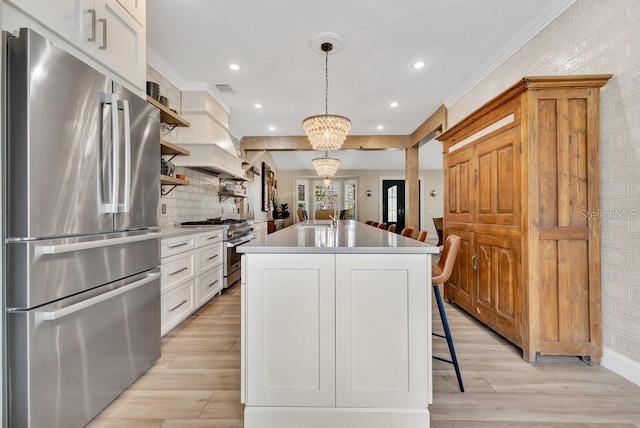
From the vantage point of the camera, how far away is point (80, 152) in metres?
1.40

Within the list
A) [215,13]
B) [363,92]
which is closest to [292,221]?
[363,92]

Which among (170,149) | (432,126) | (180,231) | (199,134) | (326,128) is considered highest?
(432,126)

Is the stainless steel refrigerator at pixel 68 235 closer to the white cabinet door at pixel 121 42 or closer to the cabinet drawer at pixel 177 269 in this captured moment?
the white cabinet door at pixel 121 42

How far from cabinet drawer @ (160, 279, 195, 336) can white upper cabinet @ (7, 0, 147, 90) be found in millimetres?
1615

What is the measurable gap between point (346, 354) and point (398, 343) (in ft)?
0.79

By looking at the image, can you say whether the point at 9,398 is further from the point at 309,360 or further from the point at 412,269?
the point at 412,269

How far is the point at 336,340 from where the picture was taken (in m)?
1.41

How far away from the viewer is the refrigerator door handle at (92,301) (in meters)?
1.23

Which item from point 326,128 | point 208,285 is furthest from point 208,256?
point 326,128

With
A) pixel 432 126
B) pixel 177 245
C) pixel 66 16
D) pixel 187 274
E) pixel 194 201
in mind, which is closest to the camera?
pixel 66 16

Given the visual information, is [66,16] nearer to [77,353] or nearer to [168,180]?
[77,353]

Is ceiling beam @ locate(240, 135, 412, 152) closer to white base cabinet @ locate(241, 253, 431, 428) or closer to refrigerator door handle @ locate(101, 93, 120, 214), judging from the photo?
refrigerator door handle @ locate(101, 93, 120, 214)

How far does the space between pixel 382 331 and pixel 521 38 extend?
2.93 m

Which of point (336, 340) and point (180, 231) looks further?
point (180, 231)
